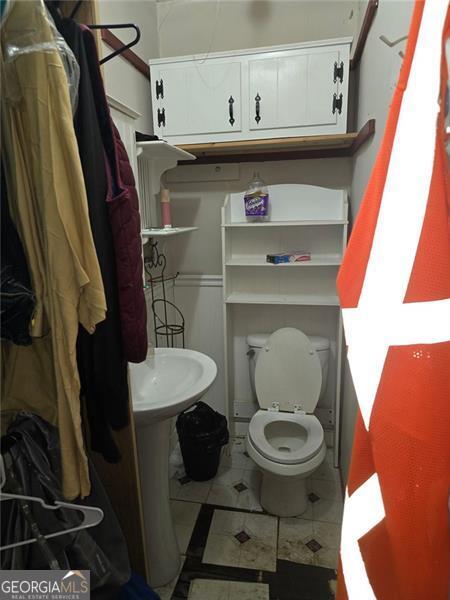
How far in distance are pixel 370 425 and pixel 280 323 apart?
157 cm

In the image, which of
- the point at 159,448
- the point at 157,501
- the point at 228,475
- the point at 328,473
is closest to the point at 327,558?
the point at 328,473

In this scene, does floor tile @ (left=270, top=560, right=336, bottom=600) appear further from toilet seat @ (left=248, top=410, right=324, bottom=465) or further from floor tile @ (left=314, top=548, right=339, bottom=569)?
toilet seat @ (left=248, top=410, right=324, bottom=465)

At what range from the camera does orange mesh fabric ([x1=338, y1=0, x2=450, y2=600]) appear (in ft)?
1.87

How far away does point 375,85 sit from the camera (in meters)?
1.33

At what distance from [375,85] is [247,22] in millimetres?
988

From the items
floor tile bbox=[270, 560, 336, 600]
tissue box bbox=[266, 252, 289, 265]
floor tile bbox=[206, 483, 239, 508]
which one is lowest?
floor tile bbox=[206, 483, 239, 508]

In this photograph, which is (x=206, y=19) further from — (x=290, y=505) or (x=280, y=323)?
(x=290, y=505)

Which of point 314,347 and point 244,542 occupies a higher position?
point 314,347

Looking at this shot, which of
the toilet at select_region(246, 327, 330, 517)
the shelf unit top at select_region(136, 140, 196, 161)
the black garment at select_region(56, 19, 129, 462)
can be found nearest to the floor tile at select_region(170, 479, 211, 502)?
the toilet at select_region(246, 327, 330, 517)

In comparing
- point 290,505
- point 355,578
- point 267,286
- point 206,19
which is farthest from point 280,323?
point 206,19

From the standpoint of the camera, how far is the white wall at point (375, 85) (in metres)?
1.01

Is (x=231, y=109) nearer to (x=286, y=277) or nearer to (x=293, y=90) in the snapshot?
(x=293, y=90)

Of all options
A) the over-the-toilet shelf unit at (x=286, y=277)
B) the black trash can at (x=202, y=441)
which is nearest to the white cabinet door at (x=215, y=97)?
the over-the-toilet shelf unit at (x=286, y=277)

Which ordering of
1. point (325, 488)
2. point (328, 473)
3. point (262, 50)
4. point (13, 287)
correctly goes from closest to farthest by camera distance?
point (13, 287) < point (262, 50) < point (325, 488) < point (328, 473)
